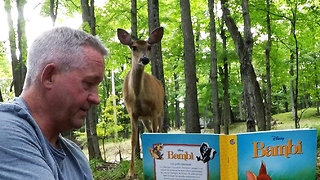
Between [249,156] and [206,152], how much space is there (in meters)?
0.40

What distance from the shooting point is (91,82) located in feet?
5.21

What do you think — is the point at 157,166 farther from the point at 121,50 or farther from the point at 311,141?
the point at 121,50

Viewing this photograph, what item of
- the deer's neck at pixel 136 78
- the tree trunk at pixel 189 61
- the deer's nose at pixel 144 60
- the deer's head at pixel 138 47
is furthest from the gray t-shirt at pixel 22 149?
the tree trunk at pixel 189 61

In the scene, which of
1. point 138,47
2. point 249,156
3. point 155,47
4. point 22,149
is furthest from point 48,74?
point 155,47

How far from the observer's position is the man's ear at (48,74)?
1501mm

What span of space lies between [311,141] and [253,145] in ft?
1.71

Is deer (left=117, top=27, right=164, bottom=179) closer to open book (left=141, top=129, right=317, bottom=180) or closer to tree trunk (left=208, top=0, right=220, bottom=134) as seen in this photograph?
open book (left=141, top=129, right=317, bottom=180)

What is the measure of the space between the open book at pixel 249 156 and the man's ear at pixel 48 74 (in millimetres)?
2077

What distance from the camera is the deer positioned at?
6332 millimetres

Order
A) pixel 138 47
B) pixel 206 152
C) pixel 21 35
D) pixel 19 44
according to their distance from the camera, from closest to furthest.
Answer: pixel 206 152
pixel 138 47
pixel 21 35
pixel 19 44

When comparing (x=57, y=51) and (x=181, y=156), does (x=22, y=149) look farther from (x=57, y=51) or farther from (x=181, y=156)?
(x=181, y=156)

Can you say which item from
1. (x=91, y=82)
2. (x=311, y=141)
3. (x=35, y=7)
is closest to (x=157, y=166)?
(x=311, y=141)

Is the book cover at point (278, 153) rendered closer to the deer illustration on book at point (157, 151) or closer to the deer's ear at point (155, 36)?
the deer illustration on book at point (157, 151)

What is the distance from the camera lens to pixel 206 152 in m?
3.48
